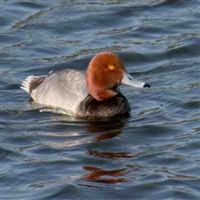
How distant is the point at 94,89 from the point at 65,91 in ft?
1.44

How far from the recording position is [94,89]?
14.2m

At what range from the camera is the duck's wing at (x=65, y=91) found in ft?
47.2

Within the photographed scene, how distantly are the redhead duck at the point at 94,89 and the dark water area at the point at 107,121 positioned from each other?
0.18 meters

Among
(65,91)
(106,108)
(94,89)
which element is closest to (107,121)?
(106,108)

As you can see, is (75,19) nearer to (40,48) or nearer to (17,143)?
(40,48)

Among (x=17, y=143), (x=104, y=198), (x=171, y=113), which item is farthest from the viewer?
Result: (x=171, y=113)

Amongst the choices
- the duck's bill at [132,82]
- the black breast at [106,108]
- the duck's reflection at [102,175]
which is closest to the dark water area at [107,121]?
the duck's reflection at [102,175]

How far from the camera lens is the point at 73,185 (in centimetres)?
1109

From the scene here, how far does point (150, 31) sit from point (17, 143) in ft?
16.6

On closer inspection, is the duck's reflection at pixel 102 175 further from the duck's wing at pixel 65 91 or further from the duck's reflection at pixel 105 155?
the duck's wing at pixel 65 91

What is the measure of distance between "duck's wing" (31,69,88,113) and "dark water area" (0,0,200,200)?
0.20 m

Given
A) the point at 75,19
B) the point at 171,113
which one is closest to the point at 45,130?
the point at 171,113

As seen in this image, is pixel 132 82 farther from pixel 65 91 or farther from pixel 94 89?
pixel 65 91

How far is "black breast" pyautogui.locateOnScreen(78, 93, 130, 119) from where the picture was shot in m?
14.1
